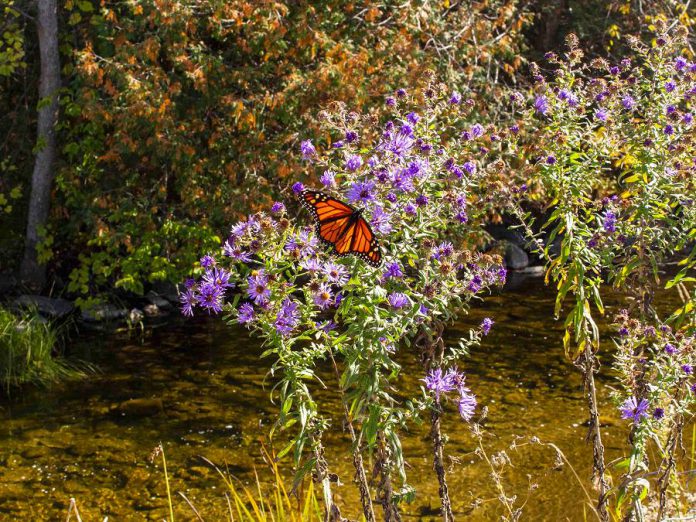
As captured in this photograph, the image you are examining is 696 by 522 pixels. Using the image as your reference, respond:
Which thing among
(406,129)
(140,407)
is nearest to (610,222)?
(406,129)

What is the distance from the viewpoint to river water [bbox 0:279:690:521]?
17.8ft

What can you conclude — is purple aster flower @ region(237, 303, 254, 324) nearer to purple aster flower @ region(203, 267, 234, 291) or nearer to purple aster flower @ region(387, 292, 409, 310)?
purple aster flower @ region(203, 267, 234, 291)

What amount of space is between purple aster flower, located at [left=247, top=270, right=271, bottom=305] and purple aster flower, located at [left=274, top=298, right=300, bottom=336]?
80 millimetres

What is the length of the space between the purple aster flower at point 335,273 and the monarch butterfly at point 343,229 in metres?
0.05

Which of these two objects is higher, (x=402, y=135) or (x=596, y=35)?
(x=596, y=35)

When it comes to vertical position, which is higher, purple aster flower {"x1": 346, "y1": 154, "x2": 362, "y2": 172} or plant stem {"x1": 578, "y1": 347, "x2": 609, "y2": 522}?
purple aster flower {"x1": 346, "y1": 154, "x2": 362, "y2": 172}

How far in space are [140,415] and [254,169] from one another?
3.03 m

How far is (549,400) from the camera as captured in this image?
7145 mm

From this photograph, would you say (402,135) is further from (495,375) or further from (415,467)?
(495,375)

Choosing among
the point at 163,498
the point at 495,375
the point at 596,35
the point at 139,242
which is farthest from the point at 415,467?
the point at 596,35

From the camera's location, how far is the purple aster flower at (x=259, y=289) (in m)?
3.14

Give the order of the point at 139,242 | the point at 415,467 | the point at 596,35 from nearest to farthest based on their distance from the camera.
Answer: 1. the point at 415,467
2. the point at 139,242
3. the point at 596,35

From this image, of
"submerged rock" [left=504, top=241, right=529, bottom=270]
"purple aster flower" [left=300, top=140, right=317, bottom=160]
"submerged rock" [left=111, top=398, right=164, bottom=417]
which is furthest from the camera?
"submerged rock" [left=504, top=241, right=529, bottom=270]

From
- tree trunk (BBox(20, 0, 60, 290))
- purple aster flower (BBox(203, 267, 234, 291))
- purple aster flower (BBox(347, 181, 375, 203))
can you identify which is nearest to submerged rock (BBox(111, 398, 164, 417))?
tree trunk (BBox(20, 0, 60, 290))
